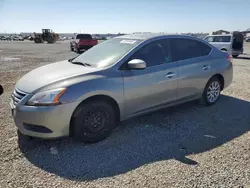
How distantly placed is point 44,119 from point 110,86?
42.4 inches

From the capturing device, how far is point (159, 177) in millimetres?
2701

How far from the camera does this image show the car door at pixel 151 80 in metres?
3.72

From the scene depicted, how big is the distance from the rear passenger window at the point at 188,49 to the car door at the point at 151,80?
20 cm

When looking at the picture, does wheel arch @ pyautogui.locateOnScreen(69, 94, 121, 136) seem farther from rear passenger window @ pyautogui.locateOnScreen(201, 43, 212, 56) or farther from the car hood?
rear passenger window @ pyautogui.locateOnScreen(201, 43, 212, 56)

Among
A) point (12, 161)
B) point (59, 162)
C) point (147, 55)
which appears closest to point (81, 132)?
point (59, 162)

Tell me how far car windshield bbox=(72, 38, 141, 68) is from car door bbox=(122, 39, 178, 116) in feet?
0.78

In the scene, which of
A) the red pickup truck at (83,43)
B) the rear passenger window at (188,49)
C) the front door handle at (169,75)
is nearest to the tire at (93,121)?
the front door handle at (169,75)

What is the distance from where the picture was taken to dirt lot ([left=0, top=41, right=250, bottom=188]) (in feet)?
8.67

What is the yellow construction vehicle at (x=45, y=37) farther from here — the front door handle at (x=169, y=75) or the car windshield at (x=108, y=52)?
the front door handle at (x=169, y=75)

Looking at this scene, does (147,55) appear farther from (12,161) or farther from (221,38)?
(221,38)

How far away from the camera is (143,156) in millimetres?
3156

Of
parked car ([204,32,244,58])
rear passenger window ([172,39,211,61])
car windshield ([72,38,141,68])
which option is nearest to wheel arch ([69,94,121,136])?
car windshield ([72,38,141,68])

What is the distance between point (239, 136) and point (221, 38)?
45.9ft

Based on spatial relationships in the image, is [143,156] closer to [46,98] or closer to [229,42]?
[46,98]
